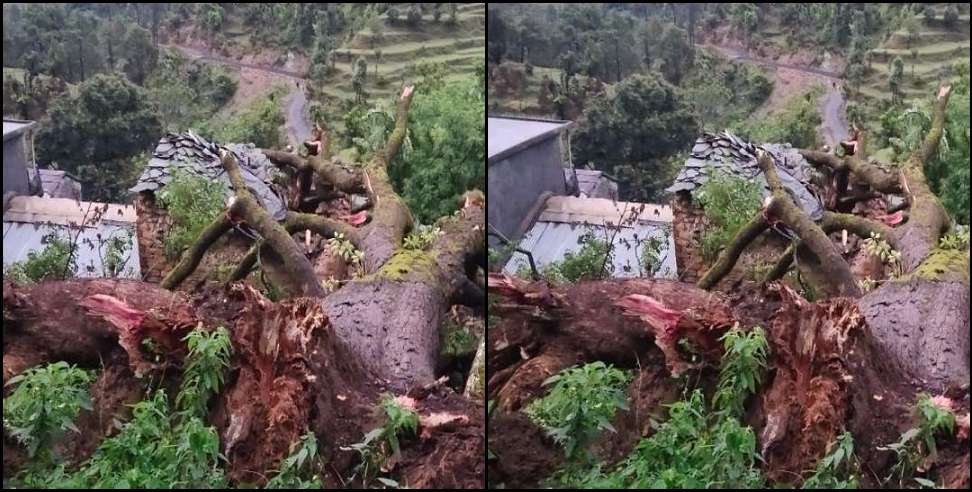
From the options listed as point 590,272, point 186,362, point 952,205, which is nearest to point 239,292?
point 186,362

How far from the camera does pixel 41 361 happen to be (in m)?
4.20

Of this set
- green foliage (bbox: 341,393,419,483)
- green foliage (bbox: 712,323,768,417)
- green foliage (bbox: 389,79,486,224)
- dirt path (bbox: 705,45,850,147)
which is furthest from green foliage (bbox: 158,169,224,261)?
dirt path (bbox: 705,45,850,147)

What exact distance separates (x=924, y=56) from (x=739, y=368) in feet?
5.40

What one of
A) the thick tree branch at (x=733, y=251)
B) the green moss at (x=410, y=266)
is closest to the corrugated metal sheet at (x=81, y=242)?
the green moss at (x=410, y=266)

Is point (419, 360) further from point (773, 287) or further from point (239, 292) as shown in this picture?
point (773, 287)

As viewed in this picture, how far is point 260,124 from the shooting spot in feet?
14.9

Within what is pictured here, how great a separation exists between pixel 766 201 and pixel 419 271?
4.64 feet

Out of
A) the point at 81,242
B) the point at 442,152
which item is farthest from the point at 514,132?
the point at 81,242

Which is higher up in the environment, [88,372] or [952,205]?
[952,205]

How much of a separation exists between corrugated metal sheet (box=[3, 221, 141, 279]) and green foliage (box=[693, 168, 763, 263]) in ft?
7.42

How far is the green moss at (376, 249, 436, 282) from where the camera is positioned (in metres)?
4.48

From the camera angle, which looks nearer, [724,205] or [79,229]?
[724,205]

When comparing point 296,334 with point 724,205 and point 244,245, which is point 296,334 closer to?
point 244,245

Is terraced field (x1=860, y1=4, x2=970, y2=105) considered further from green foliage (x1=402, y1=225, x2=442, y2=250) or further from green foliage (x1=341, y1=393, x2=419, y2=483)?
green foliage (x1=341, y1=393, x2=419, y2=483)
